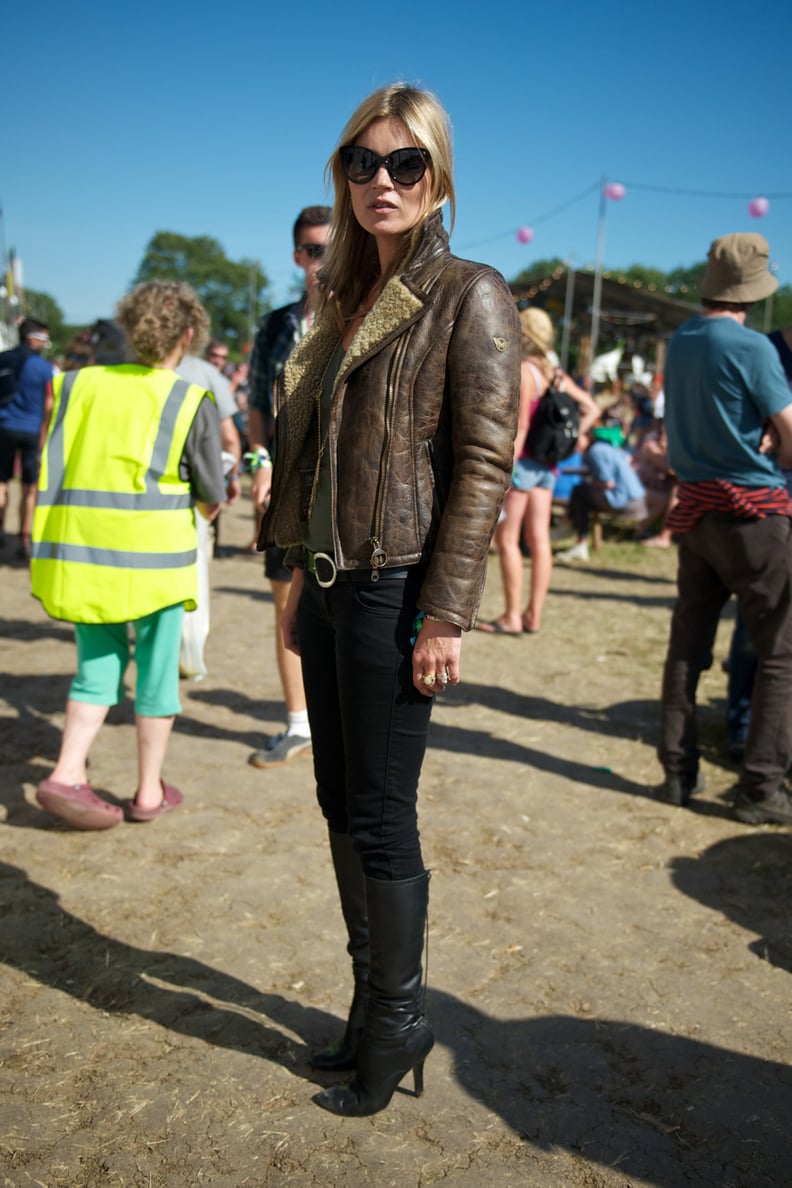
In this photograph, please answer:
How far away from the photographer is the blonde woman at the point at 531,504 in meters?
6.81

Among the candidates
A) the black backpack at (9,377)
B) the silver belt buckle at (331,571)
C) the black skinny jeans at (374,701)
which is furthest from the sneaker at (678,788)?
the black backpack at (9,377)

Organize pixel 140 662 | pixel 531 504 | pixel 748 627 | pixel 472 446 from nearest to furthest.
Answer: pixel 472 446
pixel 140 662
pixel 748 627
pixel 531 504

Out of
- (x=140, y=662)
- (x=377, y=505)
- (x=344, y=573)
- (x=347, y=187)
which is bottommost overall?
(x=140, y=662)

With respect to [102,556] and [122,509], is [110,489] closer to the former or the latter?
[122,509]

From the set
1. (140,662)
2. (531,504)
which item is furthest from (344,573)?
(531,504)

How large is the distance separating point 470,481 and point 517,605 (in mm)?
5330

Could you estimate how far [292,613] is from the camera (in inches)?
99.2

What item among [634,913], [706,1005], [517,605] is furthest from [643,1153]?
[517,605]

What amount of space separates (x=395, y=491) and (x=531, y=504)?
17.1ft

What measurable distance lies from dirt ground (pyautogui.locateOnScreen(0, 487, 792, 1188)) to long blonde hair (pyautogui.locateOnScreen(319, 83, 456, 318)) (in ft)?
6.09

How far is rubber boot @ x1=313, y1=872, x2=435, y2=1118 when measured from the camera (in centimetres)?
220

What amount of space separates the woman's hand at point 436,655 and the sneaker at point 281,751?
2620mm

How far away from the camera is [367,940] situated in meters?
2.43

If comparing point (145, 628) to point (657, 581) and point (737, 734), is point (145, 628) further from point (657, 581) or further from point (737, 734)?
point (657, 581)
